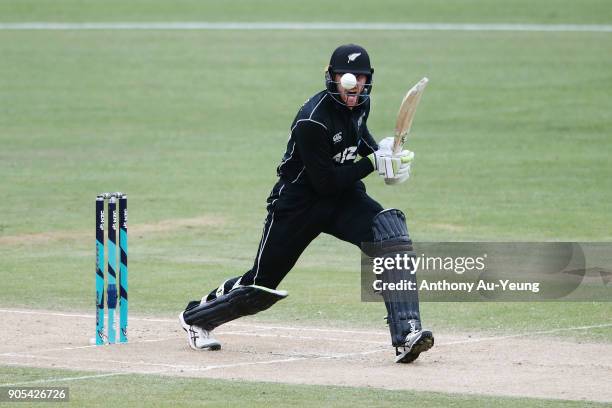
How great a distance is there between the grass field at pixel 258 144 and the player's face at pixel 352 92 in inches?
81.0

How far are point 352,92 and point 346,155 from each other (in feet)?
1.55

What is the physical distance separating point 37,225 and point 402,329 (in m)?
8.51

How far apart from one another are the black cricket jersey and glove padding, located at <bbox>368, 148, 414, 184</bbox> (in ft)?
0.18

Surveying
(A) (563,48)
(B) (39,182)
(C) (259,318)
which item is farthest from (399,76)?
(C) (259,318)

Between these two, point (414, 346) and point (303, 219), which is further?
point (303, 219)

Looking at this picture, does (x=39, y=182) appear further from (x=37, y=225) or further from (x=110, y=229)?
(x=110, y=229)

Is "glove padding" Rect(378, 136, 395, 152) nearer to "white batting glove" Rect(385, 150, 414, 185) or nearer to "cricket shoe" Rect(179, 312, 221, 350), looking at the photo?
"white batting glove" Rect(385, 150, 414, 185)

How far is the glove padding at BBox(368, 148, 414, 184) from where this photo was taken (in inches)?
357

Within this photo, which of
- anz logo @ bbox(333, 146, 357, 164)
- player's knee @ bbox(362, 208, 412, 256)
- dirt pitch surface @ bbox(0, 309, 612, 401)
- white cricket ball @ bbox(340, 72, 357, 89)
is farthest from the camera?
anz logo @ bbox(333, 146, 357, 164)

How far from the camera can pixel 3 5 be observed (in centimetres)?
4369

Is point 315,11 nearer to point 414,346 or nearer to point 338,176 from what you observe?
point 338,176

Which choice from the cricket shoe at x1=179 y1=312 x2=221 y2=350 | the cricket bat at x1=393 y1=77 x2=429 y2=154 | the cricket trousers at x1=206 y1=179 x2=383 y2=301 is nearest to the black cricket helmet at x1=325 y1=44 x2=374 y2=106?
the cricket bat at x1=393 y1=77 x2=429 y2=154

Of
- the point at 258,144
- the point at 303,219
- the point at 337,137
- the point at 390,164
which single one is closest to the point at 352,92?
the point at 337,137

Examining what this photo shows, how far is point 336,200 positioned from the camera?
30.7 ft
